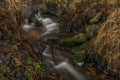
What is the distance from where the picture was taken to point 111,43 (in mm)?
6945

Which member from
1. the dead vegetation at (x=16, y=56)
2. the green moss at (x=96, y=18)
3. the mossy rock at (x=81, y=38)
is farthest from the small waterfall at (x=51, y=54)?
the green moss at (x=96, y=18)

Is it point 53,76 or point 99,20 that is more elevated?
point 99,20

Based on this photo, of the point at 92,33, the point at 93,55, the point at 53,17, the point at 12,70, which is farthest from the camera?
the point at 53,17

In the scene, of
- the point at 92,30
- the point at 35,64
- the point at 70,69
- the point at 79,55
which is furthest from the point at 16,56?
the point at 92,30

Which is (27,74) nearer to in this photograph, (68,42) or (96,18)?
(68,42)

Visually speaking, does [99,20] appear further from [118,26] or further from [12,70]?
[12,70]

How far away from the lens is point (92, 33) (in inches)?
341

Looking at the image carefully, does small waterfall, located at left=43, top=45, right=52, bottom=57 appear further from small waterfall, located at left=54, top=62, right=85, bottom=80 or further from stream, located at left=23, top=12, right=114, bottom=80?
small waterfall, located at left=54, top=62, right=85, bottom=80

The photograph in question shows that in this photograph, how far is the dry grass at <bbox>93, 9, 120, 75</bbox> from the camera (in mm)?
6738

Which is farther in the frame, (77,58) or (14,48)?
(77,58)

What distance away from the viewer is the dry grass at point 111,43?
6.74 metres

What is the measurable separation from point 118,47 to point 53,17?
229 inches

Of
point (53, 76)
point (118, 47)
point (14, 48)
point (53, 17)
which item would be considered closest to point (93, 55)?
point (118, 47)

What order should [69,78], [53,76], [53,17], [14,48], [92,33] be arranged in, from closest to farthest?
[14,48]
[53,76]
[69,78]
[92,33]
[53,17]
